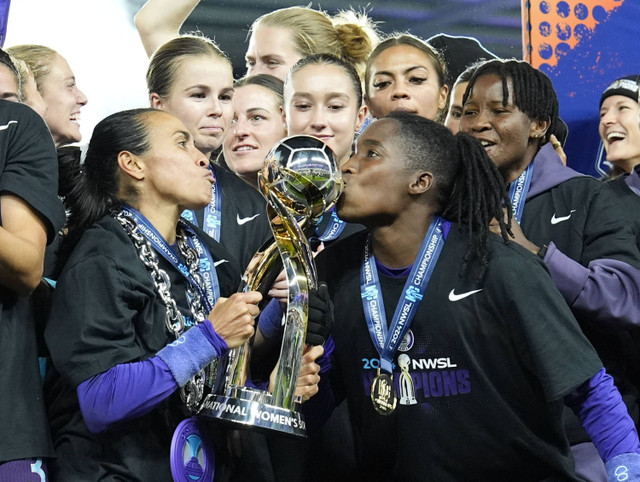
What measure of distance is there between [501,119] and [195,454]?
1.57 metres

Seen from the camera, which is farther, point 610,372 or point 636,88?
point 636,88

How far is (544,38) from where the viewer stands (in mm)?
5172

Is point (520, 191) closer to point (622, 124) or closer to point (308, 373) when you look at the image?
point (308, 373)

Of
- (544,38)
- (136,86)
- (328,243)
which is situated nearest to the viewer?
(328,243)

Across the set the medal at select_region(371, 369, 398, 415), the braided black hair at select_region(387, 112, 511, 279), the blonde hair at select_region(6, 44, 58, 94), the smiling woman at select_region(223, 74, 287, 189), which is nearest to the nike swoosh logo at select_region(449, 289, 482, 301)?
the braided black hair at select_region(387, 112, 511, 279)

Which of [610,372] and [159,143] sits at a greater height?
[159,143]

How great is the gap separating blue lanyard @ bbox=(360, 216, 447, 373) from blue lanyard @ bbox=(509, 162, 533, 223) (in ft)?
1.64

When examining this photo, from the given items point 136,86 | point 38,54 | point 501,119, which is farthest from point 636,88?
point 38,54

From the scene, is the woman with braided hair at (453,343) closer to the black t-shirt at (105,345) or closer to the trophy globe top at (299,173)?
the trophy globe top at (299,173)

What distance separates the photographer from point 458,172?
3.12 m

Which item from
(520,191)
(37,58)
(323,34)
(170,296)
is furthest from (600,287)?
(37,58)

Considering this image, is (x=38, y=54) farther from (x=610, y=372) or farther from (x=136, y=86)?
(x=610, y=372)

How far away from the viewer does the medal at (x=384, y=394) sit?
286 cm

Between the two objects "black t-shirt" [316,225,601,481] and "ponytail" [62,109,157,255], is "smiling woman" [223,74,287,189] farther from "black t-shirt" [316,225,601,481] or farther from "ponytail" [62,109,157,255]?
"black t-shirt" [316,225,601,481]
